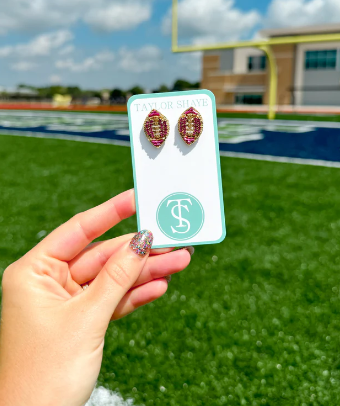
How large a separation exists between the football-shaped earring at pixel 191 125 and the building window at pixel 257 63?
32.9 metres

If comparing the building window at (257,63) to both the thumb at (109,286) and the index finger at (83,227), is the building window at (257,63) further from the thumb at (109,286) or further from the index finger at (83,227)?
the thumb at (109,286)

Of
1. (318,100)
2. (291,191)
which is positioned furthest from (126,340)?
(318,100)

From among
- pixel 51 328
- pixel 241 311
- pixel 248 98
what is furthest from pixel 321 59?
pixel 51 328

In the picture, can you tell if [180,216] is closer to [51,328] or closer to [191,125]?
[191,125]

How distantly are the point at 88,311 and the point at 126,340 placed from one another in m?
1.20

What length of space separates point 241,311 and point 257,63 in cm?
3270

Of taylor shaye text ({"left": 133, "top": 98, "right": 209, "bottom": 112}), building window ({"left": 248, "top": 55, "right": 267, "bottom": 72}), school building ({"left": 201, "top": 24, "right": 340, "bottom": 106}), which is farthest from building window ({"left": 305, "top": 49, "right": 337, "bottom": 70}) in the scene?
taylor shaye text ({"left": 133, "top": 98, "right": 209, "bottom": 112})

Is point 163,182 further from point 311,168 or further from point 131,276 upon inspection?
point 311,168

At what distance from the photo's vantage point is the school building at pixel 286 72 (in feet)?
91.4

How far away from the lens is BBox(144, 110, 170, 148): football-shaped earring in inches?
52.0

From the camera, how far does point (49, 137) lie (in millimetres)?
10203

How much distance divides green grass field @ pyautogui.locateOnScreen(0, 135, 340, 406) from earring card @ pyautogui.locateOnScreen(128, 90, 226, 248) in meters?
0.90

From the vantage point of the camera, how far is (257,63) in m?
32.3

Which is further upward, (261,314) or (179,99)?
(179,99)
